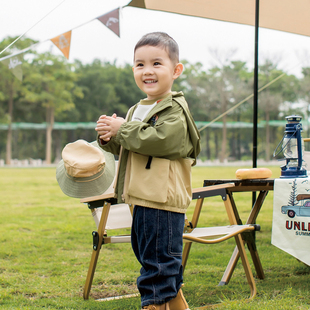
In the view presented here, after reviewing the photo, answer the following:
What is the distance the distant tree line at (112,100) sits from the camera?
28.3 metres

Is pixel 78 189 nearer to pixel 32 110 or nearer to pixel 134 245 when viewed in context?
pixel 134 245

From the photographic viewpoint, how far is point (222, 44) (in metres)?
→ 29.3

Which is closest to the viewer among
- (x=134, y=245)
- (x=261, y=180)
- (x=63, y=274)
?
(x=134, y=245)

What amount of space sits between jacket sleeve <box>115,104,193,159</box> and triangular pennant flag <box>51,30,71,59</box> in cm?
258

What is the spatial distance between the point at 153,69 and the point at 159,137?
273mm

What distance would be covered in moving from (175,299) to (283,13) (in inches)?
133

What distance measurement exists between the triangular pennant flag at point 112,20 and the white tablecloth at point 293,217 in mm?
2348

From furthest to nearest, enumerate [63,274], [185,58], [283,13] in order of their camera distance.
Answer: [185,58] < [283,13] < [63,274]

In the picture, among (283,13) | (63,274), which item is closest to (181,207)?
(63,274)

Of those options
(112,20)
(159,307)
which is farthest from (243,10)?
(159,307)

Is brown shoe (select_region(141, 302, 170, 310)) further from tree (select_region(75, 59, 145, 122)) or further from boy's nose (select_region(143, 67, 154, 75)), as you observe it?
tree (select_region(75, 59, 145, 122))

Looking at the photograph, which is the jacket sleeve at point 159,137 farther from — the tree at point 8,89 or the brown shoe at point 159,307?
the tree at point 8,89

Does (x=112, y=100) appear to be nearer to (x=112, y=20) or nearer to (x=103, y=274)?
(x=112, y=20)

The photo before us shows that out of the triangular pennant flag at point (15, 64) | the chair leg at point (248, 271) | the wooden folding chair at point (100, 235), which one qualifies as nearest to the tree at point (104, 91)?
the triangular pennant flag at point (15, 64)
